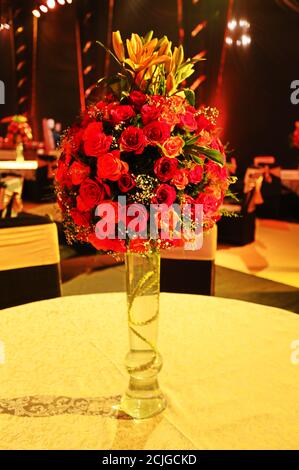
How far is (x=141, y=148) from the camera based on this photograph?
36.1 inches

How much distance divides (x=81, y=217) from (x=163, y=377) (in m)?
0.45

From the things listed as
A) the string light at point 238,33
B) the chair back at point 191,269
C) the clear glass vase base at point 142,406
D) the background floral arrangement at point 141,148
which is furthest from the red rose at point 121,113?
the string light at point 238,33

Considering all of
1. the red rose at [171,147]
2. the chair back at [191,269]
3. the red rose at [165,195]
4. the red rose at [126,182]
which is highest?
the red rose at [171,147]

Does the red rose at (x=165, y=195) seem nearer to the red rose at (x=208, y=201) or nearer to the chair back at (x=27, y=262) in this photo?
the red rose at (x=208, y=201)

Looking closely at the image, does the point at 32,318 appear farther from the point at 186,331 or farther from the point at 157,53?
the point at 157,53

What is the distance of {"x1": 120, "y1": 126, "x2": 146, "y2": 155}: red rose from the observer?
35.9 inches

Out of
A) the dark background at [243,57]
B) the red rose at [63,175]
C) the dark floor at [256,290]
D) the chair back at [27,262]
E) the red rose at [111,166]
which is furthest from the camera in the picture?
the dark background at [243,57]

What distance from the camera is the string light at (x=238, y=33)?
7895 mm

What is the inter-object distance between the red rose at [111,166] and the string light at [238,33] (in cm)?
776

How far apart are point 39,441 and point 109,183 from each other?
1.65 ft

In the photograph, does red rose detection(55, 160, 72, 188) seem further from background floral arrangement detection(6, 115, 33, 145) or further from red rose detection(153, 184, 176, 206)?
background floral arrangement detection(6, 115, 33, 145)

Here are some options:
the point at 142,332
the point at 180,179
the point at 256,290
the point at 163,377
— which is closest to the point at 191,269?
the point at 256,290

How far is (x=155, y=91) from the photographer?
1003mm

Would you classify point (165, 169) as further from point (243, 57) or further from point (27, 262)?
point (243, 57)
